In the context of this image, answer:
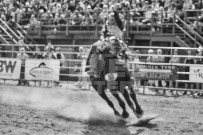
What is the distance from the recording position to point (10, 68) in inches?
602

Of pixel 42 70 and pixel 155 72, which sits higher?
pixel 155 72

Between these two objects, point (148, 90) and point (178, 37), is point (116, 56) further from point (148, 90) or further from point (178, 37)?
point (178, 37)

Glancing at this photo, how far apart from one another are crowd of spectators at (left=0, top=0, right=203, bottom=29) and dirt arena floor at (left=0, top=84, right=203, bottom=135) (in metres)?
5.48

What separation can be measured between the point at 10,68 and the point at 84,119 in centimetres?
891

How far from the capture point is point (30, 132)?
19.0 ft

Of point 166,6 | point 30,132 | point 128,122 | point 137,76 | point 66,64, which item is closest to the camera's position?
point 30,132

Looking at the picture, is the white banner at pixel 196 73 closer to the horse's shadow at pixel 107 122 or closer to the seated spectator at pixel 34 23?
the horse's shadow at pixel 107 122

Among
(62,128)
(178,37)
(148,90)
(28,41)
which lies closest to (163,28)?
(178,37)

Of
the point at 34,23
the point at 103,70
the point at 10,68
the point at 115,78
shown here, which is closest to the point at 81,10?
the point at 34,23

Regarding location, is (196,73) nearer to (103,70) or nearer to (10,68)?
(103,70)

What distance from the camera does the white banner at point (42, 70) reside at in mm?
14242

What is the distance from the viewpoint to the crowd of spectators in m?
15.3

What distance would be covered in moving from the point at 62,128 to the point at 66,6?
13481mm

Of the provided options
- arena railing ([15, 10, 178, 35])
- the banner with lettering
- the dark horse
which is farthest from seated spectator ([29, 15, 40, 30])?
the dark horse
